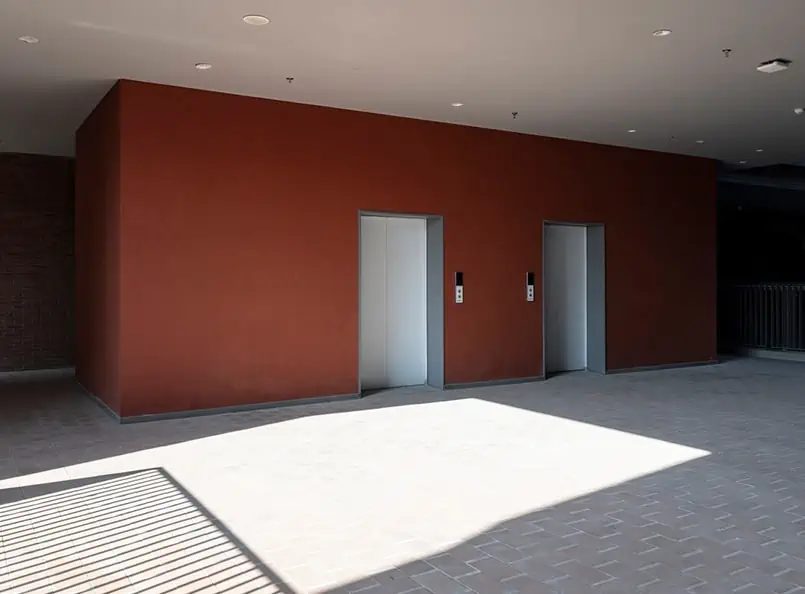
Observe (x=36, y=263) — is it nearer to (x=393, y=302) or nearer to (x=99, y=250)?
(x=99, y=250)

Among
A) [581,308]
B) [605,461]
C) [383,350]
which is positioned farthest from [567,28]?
[581,308]

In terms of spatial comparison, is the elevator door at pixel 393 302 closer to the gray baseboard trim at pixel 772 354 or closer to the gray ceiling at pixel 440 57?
the gray ceiling at pixel 440 57

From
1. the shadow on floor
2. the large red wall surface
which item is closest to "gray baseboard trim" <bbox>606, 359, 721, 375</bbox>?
the large red wall surface

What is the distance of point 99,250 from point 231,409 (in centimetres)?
236

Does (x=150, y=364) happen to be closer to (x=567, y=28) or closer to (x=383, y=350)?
(x=383, y=350)

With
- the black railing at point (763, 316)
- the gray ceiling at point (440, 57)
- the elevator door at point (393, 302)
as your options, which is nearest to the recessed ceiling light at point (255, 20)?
the gray ceiling at point (440, 57)

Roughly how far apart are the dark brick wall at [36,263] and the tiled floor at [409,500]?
140 inches

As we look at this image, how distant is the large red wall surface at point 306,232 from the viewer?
710 cm

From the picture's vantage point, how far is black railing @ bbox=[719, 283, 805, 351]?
12.1 meters

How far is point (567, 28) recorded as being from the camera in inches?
221

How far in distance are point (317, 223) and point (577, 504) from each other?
183 inches

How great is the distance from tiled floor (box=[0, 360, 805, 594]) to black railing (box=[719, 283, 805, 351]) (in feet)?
16.9

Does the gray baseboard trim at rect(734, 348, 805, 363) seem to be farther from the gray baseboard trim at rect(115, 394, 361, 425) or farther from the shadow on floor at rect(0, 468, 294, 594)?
the shadow on floor at rect(0, 468, 294, 594)

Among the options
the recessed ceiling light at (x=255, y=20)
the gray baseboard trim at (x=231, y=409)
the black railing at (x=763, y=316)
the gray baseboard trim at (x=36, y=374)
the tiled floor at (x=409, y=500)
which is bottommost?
the tiled floor at (x=409, y=500)
